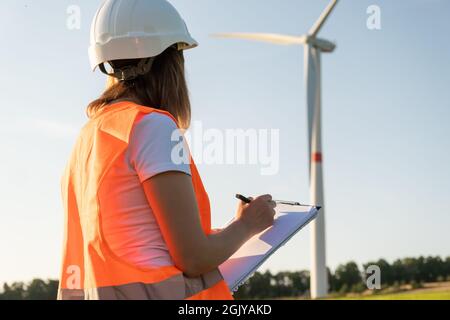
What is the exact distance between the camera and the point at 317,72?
124ft

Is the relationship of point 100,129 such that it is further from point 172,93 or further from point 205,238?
point 205,238

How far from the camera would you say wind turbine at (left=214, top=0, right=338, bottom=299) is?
1447 inches

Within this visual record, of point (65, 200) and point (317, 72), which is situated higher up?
point (317, 72)

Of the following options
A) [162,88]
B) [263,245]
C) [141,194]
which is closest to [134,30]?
[162,88]

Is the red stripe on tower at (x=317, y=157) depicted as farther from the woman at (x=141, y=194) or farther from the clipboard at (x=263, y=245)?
the woman at (x=141, y=194)

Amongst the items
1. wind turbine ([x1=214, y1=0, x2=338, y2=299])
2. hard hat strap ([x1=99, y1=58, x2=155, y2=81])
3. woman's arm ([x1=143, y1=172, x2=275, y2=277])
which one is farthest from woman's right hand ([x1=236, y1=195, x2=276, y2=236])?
wind turbine ([x1=214, y1=0, x2=338, y2=299])

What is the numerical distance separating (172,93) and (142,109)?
0.28 m

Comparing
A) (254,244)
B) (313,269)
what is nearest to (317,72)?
(313,269)

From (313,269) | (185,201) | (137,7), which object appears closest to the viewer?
(185,201)

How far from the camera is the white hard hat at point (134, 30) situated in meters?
3.25

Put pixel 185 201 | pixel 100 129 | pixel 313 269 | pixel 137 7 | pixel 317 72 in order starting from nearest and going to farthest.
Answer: pixel 185 201
pixel 100 129
pixel 137 7
pixel 317 72
pixel 313 269

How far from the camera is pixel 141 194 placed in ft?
9.67

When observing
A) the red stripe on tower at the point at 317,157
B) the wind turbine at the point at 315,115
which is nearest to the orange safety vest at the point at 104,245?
the wind turbine at the point at 315,115

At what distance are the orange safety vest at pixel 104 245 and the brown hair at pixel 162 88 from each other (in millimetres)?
154
